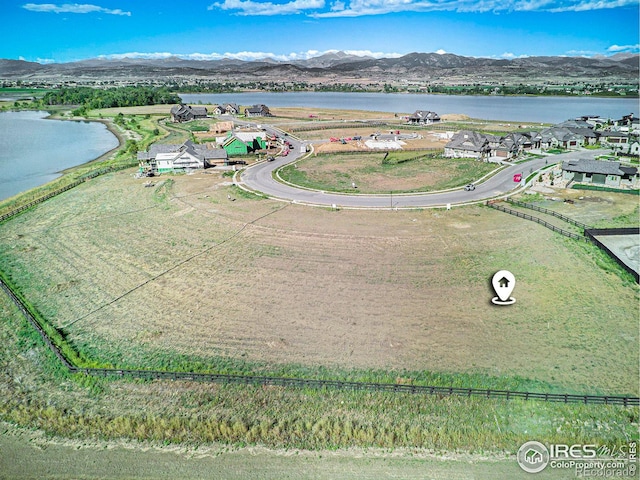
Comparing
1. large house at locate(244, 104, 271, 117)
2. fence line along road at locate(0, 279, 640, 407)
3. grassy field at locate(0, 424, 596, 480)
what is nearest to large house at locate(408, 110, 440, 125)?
large house at locate(244, 104, 271, 117)

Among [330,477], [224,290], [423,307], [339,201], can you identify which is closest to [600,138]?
[339,201]

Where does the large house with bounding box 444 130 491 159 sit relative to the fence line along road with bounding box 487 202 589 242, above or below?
above

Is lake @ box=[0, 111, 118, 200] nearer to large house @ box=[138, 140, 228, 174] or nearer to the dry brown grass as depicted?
large house @ box=[138, 140, 228, 174]

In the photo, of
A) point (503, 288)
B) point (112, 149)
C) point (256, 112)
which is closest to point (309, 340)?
point (503, 288)

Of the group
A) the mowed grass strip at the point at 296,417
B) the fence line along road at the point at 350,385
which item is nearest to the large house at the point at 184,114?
the fence line along road at the point at 350,385

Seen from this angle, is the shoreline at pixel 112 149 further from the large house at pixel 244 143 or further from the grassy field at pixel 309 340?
the grassy field at pixel 309 340

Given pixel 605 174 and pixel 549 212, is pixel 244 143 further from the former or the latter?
pixel 605 174
